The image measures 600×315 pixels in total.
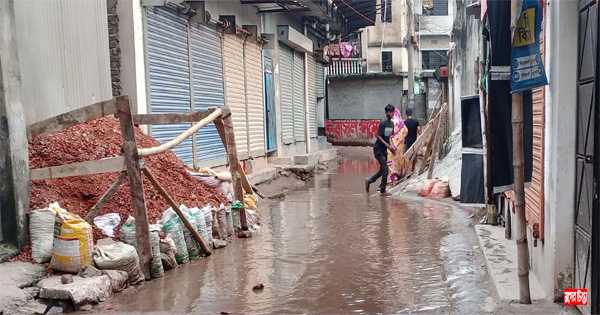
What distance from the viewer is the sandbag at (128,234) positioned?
553cm

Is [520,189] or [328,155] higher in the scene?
[520,189]

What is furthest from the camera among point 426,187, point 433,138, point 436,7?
point 436,7

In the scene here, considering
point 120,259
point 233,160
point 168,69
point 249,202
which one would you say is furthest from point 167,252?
point 168,69

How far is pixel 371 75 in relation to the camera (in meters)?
29.5

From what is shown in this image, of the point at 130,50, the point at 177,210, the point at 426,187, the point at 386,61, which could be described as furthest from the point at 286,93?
the point at 386,61

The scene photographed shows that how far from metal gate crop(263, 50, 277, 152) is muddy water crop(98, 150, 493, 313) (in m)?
6.59

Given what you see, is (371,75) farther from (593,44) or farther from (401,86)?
(593,44)

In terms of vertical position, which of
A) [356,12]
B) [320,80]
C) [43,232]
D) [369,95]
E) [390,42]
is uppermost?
[390,42]

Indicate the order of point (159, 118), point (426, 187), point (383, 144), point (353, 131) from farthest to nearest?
point (353, 131)
point (383, 144)
point (426, 187)
point (159, 118)

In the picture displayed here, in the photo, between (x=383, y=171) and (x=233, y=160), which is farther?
(x=383, y=171)

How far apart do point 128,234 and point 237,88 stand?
816 cm

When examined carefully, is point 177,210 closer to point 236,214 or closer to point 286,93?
point 236,214

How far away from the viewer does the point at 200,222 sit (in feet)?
21.5

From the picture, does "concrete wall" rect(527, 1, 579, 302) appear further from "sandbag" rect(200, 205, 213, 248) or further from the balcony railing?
the balcony railing
